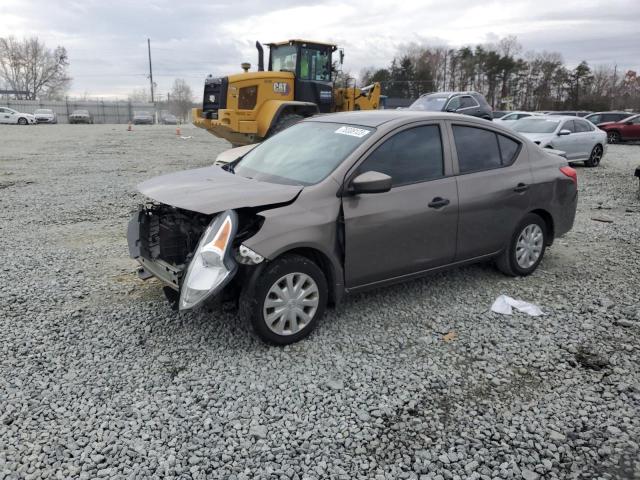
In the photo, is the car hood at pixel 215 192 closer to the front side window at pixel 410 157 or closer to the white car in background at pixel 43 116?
the front side window at pixel 410 157

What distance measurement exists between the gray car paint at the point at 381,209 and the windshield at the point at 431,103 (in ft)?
36.6

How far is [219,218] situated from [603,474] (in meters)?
2.79

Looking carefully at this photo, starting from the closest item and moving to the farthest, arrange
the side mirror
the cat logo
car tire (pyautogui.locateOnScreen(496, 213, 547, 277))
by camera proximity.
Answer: the side mirror → car tire (pyautogui.locateOnScreen(496, 213, 547, 277)) → the cat logo

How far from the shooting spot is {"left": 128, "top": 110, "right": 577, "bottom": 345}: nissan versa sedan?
12.1 ft

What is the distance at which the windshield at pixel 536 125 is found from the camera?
48.9ft

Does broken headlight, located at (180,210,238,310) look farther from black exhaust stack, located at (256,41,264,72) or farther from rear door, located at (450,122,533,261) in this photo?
black exhaust stack, located at (256,41,264,72)

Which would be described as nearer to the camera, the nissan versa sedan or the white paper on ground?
the nissan versa sedan

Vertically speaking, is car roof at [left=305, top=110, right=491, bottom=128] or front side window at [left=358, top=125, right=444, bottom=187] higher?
car roof at [left=305, top=110, right=491, bottom=128]

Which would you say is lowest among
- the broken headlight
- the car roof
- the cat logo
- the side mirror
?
the broken headlight

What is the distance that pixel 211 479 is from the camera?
2641 mm

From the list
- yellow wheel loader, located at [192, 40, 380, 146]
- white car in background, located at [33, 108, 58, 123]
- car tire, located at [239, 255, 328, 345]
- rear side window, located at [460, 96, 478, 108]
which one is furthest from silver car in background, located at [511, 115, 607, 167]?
white car in background, located at [33, 108, 58, 123]

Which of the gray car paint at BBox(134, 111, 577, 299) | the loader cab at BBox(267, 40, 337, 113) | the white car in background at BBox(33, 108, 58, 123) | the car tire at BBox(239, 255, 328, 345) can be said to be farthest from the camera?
the white car in background at BBox(33, 108, 58, 123)

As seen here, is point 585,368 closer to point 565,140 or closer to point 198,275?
point 198,275

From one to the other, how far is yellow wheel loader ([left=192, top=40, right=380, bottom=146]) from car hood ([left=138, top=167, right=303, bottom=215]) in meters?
8.68
